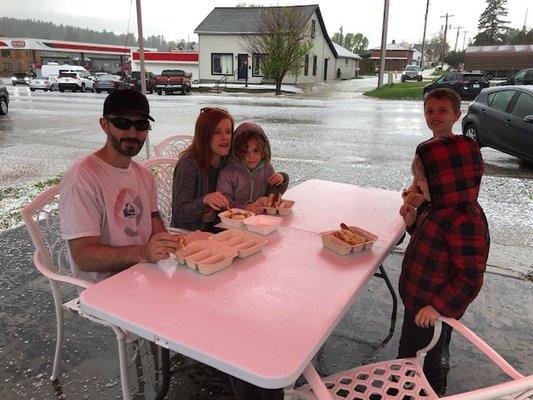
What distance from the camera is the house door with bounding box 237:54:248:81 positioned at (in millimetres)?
34594

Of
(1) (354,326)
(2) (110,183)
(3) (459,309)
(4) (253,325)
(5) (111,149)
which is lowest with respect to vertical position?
(1) (354,326)

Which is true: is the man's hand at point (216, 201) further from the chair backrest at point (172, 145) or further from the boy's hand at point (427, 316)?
the chair backrest at point (172, 145)

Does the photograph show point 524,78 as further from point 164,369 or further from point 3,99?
point 164,369

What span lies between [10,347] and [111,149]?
4.99 ft

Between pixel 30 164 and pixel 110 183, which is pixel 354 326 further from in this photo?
pixel 30 164

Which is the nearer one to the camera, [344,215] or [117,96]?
[117,96]

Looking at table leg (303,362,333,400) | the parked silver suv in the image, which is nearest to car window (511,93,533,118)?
table leg (303,362,333,400)

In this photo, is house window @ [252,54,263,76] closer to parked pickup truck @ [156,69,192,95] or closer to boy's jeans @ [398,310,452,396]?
parked pickup truck @ [156,69,192,95]

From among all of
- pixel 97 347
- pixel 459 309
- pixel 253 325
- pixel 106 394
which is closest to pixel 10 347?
pixel 97 347

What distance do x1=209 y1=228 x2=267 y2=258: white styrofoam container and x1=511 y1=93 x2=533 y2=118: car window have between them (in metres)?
7.68

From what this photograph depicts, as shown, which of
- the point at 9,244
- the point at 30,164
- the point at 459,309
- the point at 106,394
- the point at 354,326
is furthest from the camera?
the point at 30,164

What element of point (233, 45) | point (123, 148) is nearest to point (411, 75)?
point (233, 45)

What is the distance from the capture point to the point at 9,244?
4.13m

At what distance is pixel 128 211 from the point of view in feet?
7.00
